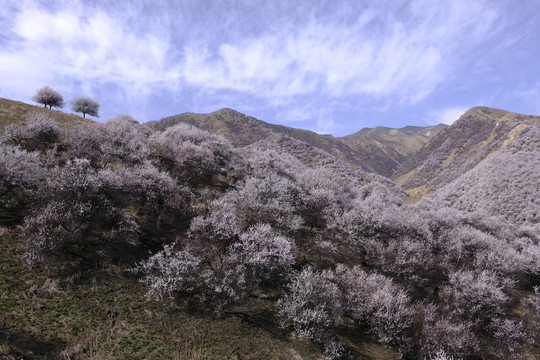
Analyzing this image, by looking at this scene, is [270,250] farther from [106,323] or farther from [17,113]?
[17,113]

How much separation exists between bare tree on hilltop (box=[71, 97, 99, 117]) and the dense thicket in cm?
2268

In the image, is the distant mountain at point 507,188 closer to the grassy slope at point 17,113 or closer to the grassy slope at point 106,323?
the grassy slope at point 106,323

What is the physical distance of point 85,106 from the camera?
52.1m

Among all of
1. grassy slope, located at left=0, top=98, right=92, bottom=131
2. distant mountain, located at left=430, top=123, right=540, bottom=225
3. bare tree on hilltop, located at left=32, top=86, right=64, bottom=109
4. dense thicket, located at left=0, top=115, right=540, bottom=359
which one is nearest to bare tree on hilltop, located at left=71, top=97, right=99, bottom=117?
bare tree on hilltop, located at left=32, top=86, right=64, bottom=109

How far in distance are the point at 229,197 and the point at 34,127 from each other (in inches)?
947

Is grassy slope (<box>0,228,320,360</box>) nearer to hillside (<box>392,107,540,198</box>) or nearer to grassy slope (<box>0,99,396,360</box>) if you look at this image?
grassy slope (<box>0,99,396,360</box>)

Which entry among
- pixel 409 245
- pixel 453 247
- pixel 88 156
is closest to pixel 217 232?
pixel 88 156

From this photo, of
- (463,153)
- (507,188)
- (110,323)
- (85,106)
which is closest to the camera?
(110,323)

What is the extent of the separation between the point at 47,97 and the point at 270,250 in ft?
181

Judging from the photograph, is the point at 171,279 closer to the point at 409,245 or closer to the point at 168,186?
the point at 168,186

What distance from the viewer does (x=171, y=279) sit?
17.1 m

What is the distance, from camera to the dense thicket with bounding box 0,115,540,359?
17875 millimetres

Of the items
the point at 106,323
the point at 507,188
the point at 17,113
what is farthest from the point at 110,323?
the point at 507,188

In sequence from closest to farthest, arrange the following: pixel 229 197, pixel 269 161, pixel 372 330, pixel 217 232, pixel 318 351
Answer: pixel 318 351
pixel 372 330
pixel 217 232
pixel 229 197
pixel 269 161
